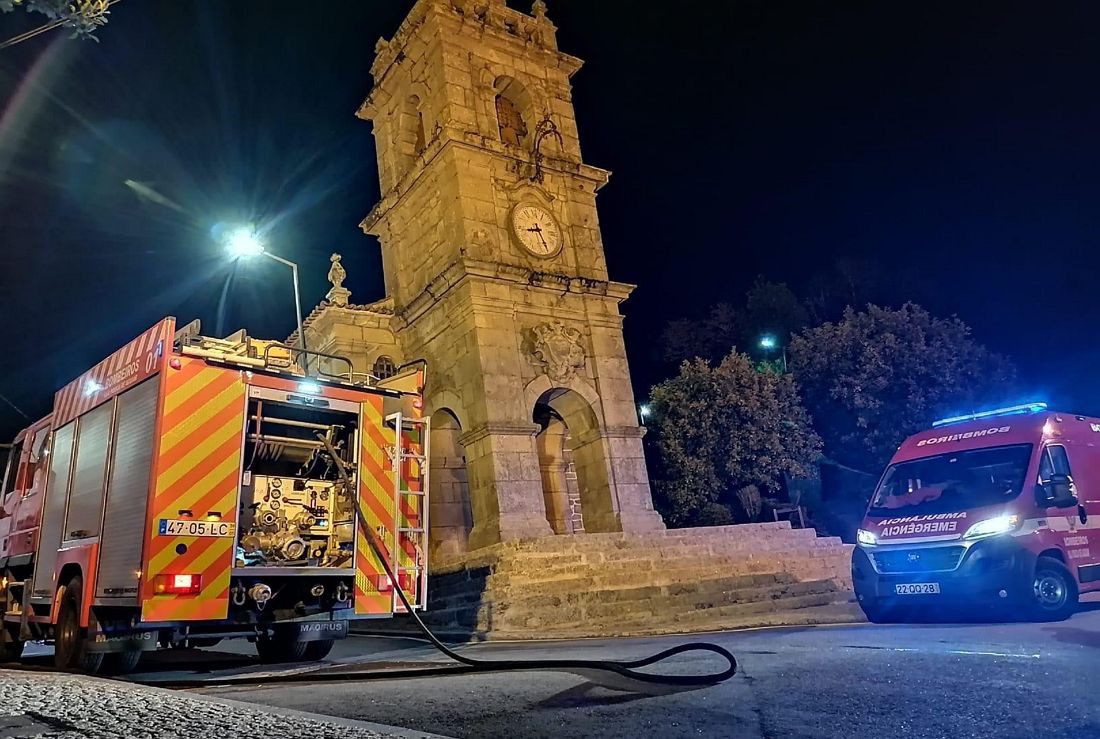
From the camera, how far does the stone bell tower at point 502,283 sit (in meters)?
18.0

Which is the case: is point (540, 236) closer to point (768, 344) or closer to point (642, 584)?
point (642, 584)

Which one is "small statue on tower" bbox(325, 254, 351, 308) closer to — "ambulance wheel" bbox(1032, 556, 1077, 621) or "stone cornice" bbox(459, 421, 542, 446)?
"stone cornice" bbox(459, 421, 542, 446)

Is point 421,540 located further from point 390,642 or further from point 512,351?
point 512,351

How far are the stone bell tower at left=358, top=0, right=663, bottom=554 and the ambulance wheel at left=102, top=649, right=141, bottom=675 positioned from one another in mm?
9489

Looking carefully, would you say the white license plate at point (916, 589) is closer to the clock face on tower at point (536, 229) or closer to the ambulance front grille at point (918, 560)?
the ambulance front grille at point (918, 560)

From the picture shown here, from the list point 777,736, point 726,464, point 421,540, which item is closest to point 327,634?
point 421,540

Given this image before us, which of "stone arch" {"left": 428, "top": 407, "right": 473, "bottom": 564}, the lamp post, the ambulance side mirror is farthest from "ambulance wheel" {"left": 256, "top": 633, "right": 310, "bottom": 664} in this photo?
the lamp post

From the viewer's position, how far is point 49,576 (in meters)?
8.41

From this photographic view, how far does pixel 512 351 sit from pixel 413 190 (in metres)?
6.81

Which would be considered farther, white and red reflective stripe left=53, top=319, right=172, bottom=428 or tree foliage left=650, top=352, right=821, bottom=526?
tree foliage left=650, top=352, right=821, bottom=526

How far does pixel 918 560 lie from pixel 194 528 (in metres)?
8.13

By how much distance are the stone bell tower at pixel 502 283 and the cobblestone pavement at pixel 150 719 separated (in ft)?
40.8

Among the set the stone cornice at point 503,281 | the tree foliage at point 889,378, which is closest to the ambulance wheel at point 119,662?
the stone cornice at point 503,281

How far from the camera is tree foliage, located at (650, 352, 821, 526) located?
23.7 metres
